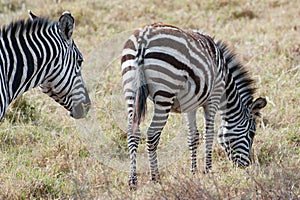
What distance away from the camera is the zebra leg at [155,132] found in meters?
5.47

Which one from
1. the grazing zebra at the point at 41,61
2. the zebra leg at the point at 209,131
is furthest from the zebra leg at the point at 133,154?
the zebra leg at the point at 209,131

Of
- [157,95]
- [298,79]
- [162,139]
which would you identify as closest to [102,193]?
[157,95]

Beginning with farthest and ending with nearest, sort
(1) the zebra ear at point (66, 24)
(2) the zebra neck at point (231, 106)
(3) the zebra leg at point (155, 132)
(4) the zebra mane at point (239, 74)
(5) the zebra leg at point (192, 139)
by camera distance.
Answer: (4) the zebra mane at point (239, 74)
(2) the zebra neck at point (231, 106)
(5) the zebra leg at point (192, 139)
(3) the zebra leg at point (155, 132)
(1) the zebra ear at point (66, 24)

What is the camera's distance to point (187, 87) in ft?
18.5

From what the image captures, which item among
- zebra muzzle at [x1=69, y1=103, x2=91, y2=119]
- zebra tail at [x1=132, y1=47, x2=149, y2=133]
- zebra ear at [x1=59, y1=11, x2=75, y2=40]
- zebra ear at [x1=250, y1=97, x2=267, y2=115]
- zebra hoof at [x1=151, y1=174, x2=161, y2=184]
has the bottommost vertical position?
zebra hoof at [x1=151, y1=174, x2=161, y2=184]

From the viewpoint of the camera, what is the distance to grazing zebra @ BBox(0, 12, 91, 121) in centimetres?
467

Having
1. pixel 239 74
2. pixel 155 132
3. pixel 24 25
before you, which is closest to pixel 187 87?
pixel 155 132

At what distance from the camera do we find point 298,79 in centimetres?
841

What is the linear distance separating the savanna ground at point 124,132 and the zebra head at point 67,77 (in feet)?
2.38

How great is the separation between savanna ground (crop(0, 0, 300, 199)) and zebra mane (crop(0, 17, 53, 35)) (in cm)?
144

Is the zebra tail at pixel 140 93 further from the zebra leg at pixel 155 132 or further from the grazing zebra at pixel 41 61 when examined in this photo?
the grazing zebra at pixel 41 61

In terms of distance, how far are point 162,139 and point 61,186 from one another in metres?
1.77

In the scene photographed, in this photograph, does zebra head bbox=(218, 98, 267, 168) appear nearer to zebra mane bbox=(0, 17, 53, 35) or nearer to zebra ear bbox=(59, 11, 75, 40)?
zebra ear bbox=(59, 11, 75, 40)

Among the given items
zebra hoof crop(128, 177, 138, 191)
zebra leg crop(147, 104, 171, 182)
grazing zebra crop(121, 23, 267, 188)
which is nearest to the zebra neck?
grazing zebra crop(121, 23, 267, 188)
